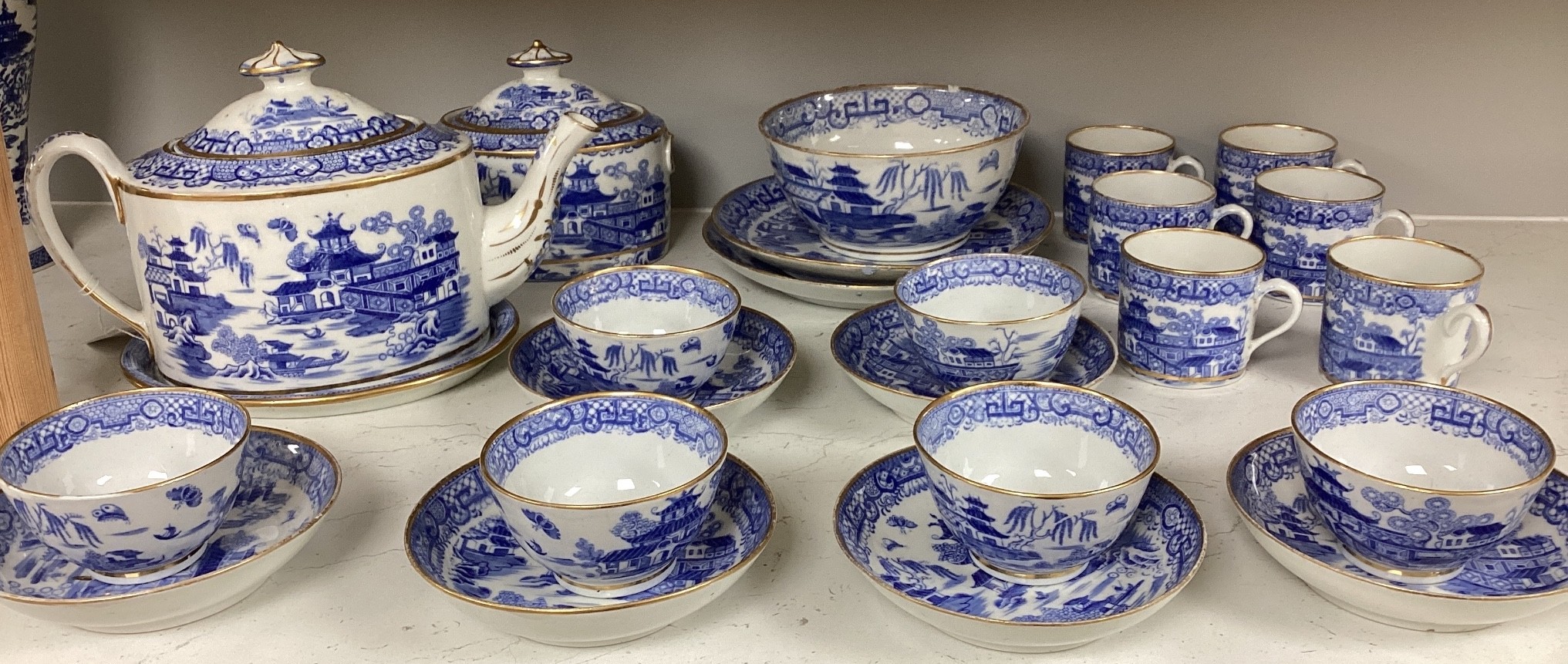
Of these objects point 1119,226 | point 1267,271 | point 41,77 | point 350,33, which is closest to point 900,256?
point 1119,226

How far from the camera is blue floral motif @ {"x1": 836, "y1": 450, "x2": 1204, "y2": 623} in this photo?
70cm

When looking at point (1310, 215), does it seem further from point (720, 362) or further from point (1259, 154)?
point (720, 362)

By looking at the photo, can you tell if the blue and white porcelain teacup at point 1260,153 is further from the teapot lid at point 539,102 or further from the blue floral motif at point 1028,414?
the teapot lid at point 539,102

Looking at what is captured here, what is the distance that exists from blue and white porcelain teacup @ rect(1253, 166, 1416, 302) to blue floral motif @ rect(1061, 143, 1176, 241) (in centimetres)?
10

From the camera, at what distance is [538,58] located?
117cm

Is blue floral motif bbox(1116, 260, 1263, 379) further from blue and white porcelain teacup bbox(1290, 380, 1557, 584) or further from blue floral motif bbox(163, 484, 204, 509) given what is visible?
blue floral motif bbox(163, 484, 204, 509)

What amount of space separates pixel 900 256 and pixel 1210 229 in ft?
0.90

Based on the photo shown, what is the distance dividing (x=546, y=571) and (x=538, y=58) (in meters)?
0.59

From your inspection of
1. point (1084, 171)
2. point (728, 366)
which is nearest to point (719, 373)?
point (728, 366)

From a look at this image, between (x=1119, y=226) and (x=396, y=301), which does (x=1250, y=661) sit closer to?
(x=1119, y=226)

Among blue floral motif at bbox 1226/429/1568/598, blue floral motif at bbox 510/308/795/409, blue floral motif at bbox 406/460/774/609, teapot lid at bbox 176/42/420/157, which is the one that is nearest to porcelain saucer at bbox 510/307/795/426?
blue floral motif at bbox 510/308/795/409

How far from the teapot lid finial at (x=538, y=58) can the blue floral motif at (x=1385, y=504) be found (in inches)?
28.3

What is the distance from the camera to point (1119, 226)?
110cm

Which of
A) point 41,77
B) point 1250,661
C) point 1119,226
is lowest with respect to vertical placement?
point 1250,661
